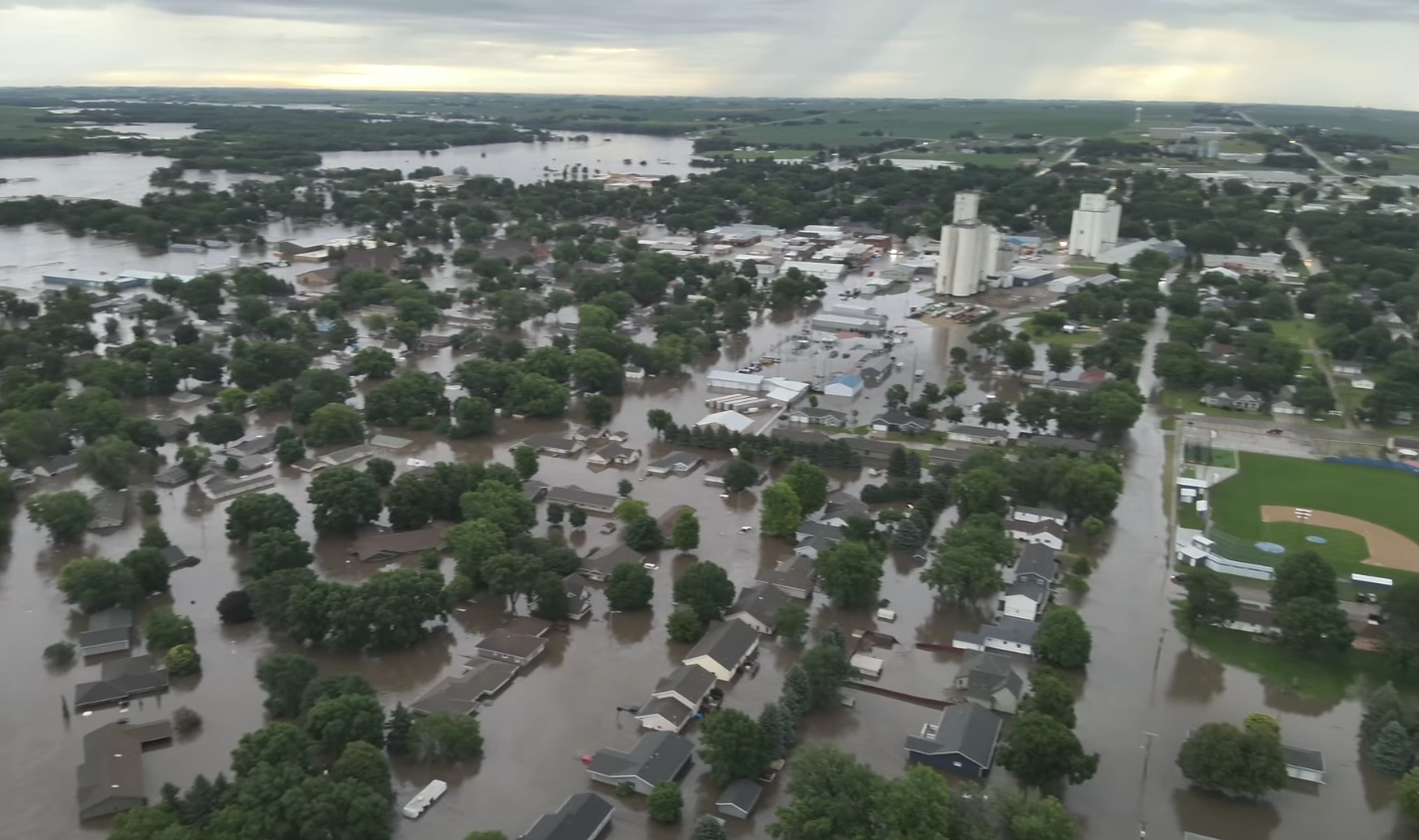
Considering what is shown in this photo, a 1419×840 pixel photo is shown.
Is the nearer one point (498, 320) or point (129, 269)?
point (498, 320)

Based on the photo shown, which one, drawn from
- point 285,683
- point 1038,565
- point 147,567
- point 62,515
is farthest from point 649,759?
point 62,515

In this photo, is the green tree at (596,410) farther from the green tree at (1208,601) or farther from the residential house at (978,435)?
the green tree at (1208,601)

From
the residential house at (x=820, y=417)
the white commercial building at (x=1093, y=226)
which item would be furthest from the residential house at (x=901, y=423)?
the white commercial building at (x=1093, y=226)

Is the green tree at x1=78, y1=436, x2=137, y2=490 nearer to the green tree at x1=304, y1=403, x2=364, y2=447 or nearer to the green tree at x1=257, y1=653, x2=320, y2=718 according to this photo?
the green tree at x1=304, y1=403, x2=364, y2=447

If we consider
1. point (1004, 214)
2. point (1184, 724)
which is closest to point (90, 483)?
point (1184, 724)

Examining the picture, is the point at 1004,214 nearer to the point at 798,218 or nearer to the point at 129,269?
the point at 798,218

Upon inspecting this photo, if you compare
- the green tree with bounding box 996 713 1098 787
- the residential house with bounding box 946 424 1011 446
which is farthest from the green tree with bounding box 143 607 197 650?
the residential house with bounding box 946 424 1011 446
